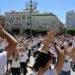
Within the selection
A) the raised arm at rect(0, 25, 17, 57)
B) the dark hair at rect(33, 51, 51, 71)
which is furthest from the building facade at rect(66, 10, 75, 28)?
the dark hair at rect(33, 51, 51, 71)

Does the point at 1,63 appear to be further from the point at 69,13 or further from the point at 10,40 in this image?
the point at 69,13

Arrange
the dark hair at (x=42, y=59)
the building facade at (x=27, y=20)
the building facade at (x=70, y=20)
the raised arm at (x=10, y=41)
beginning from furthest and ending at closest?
the building facade at (x=70, y=20)
the building facade at (x=27, y=20)
the raised arm at (x=10, y=41)
the dark hair at (x=42, y=59)

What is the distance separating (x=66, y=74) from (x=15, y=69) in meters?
2.64

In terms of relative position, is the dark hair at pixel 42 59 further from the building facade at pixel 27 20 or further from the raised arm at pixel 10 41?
the building facade at pixel 27 20

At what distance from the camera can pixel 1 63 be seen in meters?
3.88

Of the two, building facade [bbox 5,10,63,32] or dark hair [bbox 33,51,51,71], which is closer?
dark hair [bbox 33,51,51,71]

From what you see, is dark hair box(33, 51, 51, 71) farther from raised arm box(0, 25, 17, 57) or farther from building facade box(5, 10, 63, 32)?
building facade box(5, 10, 63, 32)

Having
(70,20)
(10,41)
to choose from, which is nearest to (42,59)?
(10,41)

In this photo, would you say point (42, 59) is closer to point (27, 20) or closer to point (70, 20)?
point (27, 20)

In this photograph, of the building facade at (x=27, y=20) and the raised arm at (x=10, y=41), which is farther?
the building facade at (x=27, y=20)

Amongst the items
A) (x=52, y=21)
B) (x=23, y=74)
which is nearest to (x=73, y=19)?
(x=52, y=21)

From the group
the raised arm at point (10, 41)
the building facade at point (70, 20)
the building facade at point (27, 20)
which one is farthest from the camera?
the building facade at point (70, 20)

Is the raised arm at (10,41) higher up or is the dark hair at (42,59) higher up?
the raised arm at (10,41)

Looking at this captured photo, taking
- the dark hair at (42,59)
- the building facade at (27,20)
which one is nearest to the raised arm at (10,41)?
the dark hair at (42,59)
